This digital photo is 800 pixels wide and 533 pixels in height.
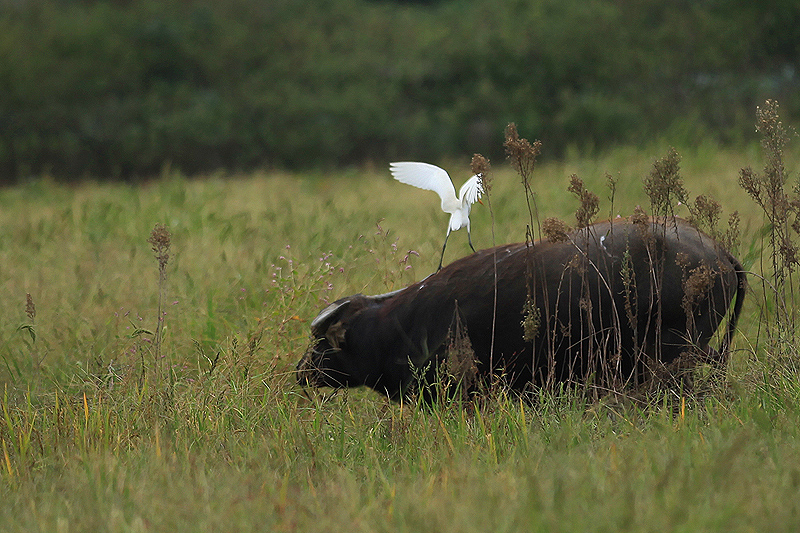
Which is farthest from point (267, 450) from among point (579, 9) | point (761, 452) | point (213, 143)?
point (579, 9)

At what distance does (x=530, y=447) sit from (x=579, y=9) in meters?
18.6

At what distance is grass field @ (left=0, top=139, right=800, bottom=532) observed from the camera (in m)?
A: 2.27

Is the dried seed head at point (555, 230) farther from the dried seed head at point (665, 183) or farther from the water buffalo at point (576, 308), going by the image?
the dried seed head at point (665, 183)

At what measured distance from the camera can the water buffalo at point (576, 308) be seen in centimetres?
346

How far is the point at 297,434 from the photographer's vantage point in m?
3.27

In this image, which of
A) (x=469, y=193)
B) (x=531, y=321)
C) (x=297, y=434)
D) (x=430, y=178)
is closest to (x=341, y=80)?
(x=430, y=178)

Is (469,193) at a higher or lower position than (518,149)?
lower

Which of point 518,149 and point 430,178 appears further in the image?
point 430,178

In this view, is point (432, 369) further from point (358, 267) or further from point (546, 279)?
point (358, 267)

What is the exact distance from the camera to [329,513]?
94.7 inches

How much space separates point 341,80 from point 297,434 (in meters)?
18.9

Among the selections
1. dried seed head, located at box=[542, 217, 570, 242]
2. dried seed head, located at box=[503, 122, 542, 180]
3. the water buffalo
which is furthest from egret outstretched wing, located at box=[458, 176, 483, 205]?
dried seed head, located at box=[542, 217, 570, 242]

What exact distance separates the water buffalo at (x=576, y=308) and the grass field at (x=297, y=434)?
0.21 meters

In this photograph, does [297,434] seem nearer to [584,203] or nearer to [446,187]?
[584,203]
